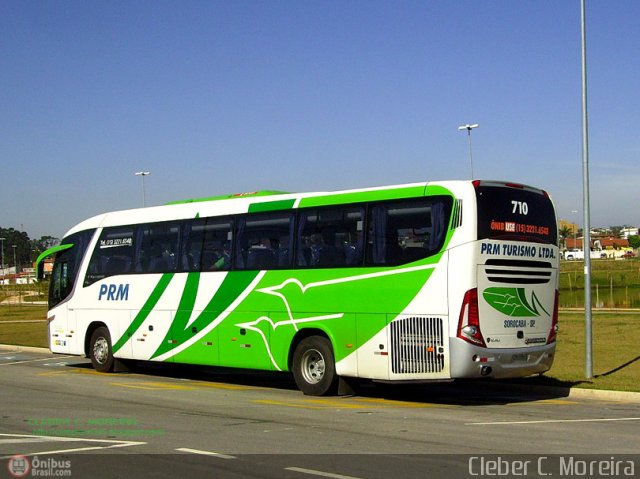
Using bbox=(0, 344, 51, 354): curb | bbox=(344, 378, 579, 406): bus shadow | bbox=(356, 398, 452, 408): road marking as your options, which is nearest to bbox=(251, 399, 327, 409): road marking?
bbox=(356, 398, 452, 408): road marking

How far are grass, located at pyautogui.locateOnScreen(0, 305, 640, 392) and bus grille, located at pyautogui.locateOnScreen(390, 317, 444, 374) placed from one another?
337cm

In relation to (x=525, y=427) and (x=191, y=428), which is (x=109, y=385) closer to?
(x=191, y=428)

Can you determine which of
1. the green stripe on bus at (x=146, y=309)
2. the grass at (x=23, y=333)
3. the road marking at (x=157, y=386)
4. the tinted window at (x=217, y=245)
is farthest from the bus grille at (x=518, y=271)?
the grass at (x=23, y=333)

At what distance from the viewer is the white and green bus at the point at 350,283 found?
1365 centimetres

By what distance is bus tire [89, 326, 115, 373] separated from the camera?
20.4m

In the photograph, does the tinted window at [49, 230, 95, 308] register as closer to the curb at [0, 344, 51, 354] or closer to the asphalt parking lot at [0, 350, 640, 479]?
the asphalt parking lot at [0, 350, 640, 479]

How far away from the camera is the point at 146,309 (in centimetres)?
1927

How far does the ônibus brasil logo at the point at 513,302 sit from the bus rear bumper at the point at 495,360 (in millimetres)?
604

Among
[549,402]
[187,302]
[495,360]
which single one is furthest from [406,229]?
[187,302]

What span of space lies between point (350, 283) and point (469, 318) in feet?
7.68

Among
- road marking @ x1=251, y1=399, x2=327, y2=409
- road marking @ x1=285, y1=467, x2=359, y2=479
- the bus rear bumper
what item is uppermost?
the bus rear bumper

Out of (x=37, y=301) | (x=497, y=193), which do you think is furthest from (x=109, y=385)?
(x=37, y=301)

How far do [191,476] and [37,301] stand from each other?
70.5m

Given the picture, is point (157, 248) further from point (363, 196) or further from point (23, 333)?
point (23, 333)
